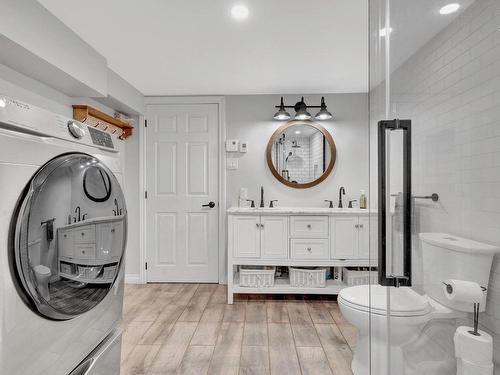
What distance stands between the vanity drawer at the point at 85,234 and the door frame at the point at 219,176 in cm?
226

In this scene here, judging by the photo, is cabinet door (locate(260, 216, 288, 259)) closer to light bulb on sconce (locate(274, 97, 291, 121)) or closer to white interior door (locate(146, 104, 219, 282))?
white interior door (locate(146, 104, 219, 282))

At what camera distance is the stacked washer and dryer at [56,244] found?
2.59 feet

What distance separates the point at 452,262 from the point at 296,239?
2.09 meters

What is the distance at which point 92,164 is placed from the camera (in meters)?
1.14

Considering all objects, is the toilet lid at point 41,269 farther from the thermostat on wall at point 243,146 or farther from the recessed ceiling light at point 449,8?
the thermostat on wall at point 243,146

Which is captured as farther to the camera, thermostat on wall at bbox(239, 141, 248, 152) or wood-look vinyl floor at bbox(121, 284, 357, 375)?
thermostat on wall at bbox(239, 141, 248, 152)

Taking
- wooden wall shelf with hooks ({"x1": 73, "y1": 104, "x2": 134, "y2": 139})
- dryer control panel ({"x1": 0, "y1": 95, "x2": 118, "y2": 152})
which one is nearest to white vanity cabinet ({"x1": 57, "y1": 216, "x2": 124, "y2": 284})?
dryer control panel ({"x1": 0, "y1": 95, "x2": 118, "y2": 152})

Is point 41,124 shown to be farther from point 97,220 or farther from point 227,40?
point 227,40

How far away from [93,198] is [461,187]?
3.84 feet

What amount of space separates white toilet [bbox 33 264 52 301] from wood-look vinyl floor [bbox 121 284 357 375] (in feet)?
3.56

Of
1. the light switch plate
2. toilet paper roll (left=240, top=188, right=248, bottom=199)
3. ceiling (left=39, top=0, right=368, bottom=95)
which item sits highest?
ceiling (left=39, top=0, right=368, bottom=95)

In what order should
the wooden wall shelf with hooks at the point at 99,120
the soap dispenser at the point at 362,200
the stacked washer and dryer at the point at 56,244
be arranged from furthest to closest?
the soap dispenser at the point at 362,200 → the wooden wall shelf with hooks at the point at 99,120 → the stacked washer and dryer at the point at 56,244

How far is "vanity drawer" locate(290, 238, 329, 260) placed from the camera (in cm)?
275

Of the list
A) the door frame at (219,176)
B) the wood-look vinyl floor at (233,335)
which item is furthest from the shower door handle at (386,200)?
the door frame at (219,176)
